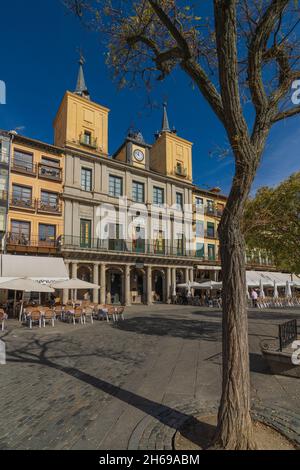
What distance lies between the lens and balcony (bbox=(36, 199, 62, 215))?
2267cm

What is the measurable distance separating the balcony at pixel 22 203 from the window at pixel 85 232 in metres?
4.38

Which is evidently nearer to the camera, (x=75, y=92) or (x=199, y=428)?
(x=199, y=428)

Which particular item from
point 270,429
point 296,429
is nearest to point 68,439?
point 270,429

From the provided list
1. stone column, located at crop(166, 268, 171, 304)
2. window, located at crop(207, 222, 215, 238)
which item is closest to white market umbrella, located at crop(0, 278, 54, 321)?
stone column, located at crop(166, 268, 171, 304)

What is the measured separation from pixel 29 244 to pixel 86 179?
788cm

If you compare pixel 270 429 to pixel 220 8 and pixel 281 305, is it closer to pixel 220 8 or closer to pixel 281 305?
pixel 220 8

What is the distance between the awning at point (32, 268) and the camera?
17.6m

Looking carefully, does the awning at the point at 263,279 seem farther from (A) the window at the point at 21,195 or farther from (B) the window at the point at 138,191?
(A) the window at the point at 21,195

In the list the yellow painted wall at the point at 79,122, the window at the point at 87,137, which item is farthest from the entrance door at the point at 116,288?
the window at the point at 87,137

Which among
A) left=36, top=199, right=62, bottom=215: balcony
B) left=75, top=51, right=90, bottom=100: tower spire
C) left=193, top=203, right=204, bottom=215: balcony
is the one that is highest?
left=75, top=51, right=90, bottom=100: tower spire

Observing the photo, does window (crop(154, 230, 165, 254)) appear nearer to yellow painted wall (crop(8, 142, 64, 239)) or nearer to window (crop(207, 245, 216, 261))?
window (crop(207, 245, 216, 261))

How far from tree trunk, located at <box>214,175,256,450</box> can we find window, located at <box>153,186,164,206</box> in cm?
2667

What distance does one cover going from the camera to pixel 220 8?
3.64 metres

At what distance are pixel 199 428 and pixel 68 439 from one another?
1.76 meters
